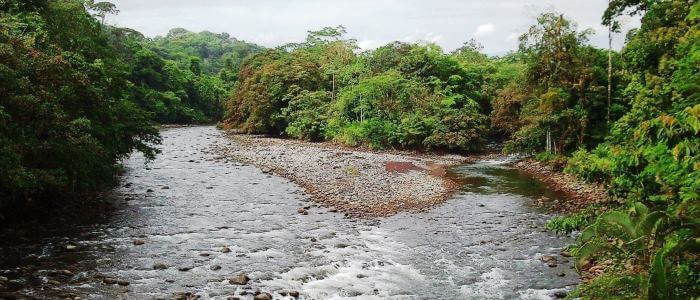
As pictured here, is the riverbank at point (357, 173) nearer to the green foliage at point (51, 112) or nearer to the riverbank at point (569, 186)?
the riverbank at point (569, 186)

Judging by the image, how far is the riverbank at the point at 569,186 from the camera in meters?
20.6

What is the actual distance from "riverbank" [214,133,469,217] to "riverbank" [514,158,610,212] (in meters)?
5.20

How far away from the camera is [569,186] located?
978 inches

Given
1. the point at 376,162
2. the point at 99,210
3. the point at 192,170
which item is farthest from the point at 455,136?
the point at 99,210

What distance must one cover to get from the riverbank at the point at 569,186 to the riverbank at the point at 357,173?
17.0ft

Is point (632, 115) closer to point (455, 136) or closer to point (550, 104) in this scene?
point (550, 104)

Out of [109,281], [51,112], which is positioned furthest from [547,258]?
[51,112]

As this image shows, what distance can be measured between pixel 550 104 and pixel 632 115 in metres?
10.5

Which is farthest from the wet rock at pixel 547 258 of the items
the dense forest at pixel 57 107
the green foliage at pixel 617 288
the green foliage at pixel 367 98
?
the green foliage at pixel 367 98

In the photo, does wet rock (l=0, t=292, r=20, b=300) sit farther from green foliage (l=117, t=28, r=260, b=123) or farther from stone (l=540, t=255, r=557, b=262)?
green foliage (l=117, t=28, r=260, b=123)

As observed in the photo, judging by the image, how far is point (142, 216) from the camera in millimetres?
18703

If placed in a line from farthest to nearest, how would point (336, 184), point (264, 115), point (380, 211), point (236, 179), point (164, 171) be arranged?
point (264, 115) → point (164, 171) → point (236, 179) → point (336, 184) → point (380, 211)

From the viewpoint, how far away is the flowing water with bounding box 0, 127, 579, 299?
38.7ft

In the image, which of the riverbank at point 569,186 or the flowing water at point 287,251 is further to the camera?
the riverbank at point 569,186
